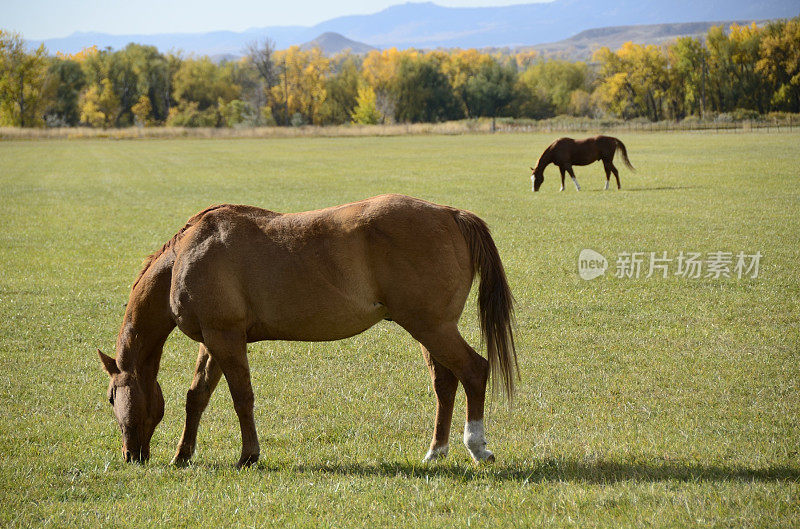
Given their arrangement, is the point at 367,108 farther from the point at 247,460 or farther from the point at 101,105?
the point at 247,460

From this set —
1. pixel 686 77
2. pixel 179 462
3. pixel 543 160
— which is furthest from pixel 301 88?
pixel 179 462

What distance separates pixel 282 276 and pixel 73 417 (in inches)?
106

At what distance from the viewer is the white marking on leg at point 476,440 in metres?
4.69

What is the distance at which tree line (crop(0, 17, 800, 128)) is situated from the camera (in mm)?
87562

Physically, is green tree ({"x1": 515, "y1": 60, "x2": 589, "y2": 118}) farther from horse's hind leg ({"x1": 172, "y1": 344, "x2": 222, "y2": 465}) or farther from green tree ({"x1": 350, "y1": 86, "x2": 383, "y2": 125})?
horse's hind leg ({"x1": 172, "y1": 344, "x2": 222, "y2": 465})

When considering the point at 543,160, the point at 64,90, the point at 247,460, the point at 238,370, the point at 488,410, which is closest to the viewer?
the point at 238,370

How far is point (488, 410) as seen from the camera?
243 inches

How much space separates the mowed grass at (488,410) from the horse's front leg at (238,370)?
0.19m

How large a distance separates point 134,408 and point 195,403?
1.36 ft

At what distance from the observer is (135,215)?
19891 mm

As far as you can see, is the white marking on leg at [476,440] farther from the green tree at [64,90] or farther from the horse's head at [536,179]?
the green tree at [64,90]

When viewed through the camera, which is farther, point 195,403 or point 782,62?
point 782,62


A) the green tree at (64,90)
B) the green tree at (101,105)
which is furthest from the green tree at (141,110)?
the green tree at (64,90)

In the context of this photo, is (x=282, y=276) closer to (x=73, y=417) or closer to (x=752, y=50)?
(x=73, y=417)
